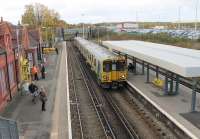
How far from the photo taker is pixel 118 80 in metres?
24.4

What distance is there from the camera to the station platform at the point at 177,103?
1558 cm

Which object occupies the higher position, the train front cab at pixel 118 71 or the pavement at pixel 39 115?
the train front cab at pixel 118 71

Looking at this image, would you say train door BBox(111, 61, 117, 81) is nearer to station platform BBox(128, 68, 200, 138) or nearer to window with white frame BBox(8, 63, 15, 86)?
station platform BBox(128, 68, 200, 138)

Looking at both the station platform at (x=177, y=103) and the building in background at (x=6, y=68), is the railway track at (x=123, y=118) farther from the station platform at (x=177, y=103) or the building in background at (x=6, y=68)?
the building in background at (x=6, y=68)

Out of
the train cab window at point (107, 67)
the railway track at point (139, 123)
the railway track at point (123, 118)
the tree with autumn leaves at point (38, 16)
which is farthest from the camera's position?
the tree with autumn leaves at point (38, 16)

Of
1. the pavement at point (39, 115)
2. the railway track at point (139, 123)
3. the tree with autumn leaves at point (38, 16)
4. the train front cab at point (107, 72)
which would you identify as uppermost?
the tree with autumn leaves at point (38, 16)

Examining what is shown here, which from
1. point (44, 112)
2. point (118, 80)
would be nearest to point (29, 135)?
point (44, 112)

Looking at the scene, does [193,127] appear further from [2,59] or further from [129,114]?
[2,59]

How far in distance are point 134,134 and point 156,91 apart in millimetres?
7962

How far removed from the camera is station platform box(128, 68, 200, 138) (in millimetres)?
15583

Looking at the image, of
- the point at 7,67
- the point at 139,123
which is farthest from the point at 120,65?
the point at 7,67

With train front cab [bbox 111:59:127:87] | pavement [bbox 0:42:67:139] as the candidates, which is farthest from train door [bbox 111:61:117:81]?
pavement [bbox 0:42:67:139]

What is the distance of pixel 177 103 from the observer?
19375mm

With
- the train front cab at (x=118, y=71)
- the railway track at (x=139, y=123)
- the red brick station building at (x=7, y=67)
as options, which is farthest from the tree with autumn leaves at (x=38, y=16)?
the railway track at (x=139, y=123)
